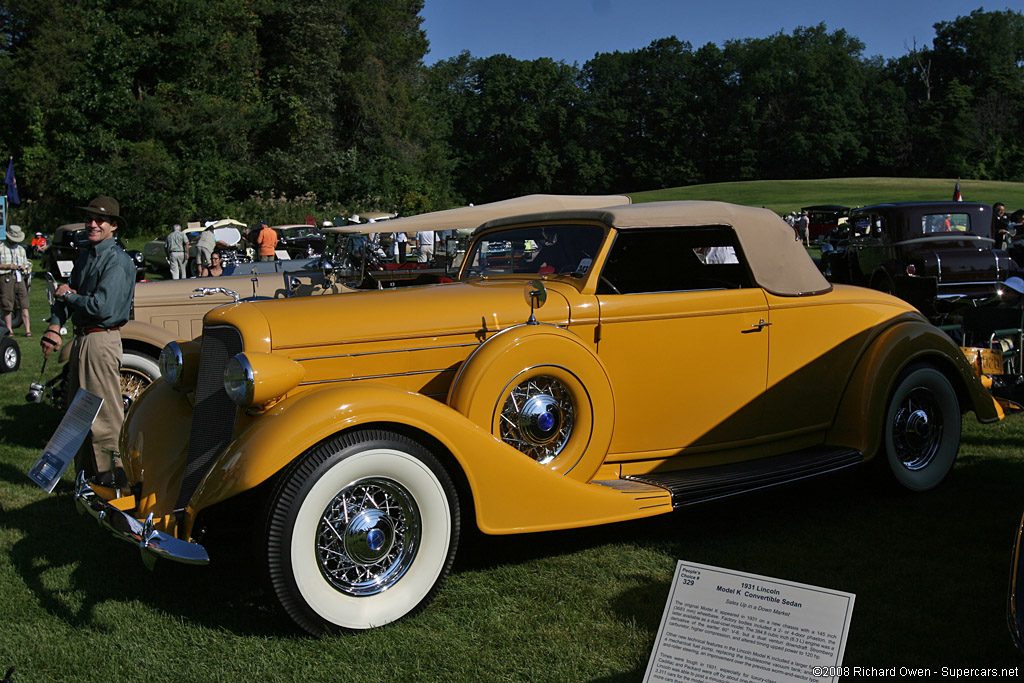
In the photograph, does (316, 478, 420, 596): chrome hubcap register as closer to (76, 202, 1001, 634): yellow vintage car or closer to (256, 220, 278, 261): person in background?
(76, 202, 1001, 634): yellow vintage car

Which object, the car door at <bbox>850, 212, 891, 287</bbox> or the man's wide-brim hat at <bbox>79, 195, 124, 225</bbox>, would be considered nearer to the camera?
the man's wide-brim hat at <bbox>79, 195, 124, 225</bbox>

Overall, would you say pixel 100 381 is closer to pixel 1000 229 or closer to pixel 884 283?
pixel 884 283

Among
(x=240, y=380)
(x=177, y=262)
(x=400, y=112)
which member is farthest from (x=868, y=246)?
(x=400, y=112)

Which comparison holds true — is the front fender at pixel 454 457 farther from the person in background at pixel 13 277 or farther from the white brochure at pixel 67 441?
the person in background at pixel 13 277

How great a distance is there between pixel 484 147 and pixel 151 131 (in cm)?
4840

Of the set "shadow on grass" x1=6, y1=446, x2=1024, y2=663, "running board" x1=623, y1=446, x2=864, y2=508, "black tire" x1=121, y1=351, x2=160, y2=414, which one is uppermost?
"black tire" x1=121, y1=351, x2=160, y2=414

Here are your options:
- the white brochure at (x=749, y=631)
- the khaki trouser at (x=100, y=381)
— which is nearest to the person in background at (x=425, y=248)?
the khaki trouser at (x=100, y=381)

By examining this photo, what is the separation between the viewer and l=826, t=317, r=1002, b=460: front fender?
4.72 m

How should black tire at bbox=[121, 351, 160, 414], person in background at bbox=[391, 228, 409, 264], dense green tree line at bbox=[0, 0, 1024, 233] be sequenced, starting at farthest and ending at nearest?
dense green tree line at bbox=[0, 0, 1024, 233]
person in background at bbox=[391, 228, 409, 264]
black tire at bbox=[121, 351, 160, 414]

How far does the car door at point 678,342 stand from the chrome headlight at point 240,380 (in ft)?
5.68

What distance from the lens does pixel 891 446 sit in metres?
4.83

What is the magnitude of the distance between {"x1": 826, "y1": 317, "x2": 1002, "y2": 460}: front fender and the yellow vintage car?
1 centimetres

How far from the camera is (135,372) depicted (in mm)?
6684

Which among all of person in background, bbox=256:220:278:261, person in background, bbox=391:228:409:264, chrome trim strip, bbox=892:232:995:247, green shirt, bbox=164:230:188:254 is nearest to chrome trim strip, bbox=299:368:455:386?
chrome trim strip, bbox=892:232:995:247
